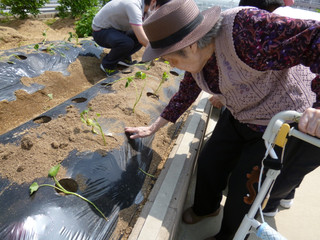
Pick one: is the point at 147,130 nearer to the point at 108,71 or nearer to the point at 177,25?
the point at 177,25

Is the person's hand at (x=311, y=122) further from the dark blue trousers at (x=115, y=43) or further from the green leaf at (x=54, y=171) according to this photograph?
the dark blue trousers at (x=115, y=43)

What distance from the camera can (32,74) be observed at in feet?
9.60

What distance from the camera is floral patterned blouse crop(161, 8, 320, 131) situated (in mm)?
858

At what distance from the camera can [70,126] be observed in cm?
177

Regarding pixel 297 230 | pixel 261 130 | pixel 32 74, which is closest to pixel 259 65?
pixel 261 130

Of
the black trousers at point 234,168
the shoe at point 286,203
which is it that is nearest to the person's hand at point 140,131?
the black trousers at point 234,168

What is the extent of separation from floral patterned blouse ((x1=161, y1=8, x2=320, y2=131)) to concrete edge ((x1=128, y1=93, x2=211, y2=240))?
999 millimetres

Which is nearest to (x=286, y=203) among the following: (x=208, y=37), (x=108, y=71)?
(x=208, y=37)

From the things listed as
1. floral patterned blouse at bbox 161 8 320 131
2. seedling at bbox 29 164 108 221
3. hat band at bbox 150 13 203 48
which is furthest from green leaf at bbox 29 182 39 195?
floral patterned blouse at bbox 161 8 320 131

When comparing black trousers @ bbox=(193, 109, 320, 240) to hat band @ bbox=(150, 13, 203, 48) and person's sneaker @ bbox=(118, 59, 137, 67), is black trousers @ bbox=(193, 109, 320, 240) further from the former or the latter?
person's sneaker @ bbox=(118, 59, 137, 67)

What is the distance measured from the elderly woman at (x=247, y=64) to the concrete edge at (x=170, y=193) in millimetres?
351

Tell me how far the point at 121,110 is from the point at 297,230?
177 cm

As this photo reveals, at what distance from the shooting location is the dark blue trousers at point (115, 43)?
128 inches

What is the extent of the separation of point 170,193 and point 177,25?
1.09 meters
